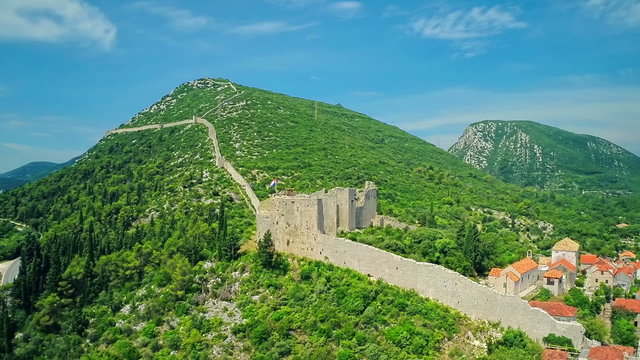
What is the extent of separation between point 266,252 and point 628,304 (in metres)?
24.7

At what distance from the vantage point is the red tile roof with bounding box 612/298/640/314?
38969 mm

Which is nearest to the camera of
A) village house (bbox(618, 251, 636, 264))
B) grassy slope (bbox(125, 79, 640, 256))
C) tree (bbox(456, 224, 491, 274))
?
tree (bbox(456, 224, 491, 274))

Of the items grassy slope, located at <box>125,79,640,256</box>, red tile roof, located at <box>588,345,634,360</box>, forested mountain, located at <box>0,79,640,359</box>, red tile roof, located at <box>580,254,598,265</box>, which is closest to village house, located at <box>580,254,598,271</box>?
red tile roof, located at <box>580,254,598,265</box>

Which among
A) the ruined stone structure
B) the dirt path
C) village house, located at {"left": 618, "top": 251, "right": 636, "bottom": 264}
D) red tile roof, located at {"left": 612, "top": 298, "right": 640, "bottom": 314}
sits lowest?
red tile roof, located at {"left": 612, "top": 298, "right": 640, "bottom": 314}

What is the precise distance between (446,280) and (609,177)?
17099 centimetres

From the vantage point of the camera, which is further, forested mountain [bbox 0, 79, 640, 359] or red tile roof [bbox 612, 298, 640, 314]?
red tile roof [bbox 612, 298, 640, 314]

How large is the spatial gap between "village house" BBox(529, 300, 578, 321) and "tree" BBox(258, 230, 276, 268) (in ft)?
59.8

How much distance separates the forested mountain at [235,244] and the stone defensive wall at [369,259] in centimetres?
95

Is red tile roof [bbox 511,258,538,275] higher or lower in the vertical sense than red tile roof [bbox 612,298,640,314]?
higher

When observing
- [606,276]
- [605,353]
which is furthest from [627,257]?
[605,353]

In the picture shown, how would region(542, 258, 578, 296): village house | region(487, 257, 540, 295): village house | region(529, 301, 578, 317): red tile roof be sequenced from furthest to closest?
region(542, 258, 578, 296): village house, region(487, 257, 540, 295): village house, region(529, 301, 578, 317): red tile roof

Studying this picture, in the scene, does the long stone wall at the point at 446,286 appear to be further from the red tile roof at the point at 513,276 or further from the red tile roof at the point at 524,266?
the red tile roof at the point at 524,266

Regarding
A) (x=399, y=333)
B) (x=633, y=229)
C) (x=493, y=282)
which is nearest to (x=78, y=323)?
(x=399, y=333)

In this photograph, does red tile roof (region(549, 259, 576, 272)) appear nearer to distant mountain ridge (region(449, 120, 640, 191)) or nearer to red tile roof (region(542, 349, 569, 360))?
red tile roof (region(542, 349, 569, 360))
